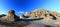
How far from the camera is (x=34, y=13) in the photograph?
985 cm

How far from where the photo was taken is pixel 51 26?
17.2 feet

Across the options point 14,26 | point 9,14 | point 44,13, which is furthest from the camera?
point 44,13

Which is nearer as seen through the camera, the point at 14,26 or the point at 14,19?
the point at 14,26

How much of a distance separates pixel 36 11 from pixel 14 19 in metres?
4.29

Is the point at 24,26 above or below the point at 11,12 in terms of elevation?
below

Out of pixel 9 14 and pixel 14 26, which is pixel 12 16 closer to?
pixel 9 14

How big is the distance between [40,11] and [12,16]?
456cm

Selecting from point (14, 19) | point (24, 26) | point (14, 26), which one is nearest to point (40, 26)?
point (24, 26)

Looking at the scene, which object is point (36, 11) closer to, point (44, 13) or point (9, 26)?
point (44, 13)

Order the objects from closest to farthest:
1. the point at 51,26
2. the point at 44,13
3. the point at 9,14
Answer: the point at 51,26, the point at 9,14, the point at 44,13

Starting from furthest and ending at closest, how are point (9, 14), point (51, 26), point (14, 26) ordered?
1. point (9, 14)
2. point (51, 26)
3. point (14, 26)

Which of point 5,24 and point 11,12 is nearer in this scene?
point 5,24

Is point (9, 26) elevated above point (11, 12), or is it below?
below

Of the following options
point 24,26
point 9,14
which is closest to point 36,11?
point 9,14
